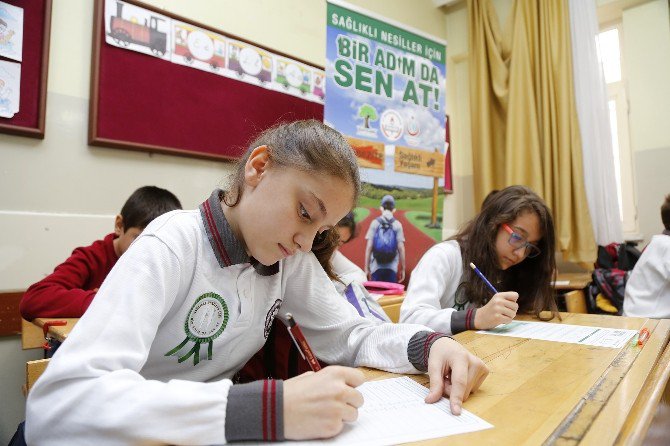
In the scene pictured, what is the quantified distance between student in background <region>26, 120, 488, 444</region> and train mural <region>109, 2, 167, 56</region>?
157 cm

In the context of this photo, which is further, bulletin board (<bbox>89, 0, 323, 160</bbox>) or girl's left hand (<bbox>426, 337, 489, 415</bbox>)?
bulletin board (<bbox>89, 0, 323, 160</bbox>)

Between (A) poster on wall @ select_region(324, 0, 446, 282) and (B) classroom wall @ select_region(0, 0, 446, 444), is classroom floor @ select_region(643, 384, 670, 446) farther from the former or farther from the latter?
(B) classroom wall @ select_region(0, 0, 446, 444)

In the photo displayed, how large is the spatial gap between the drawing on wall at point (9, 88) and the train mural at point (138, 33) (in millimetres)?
416

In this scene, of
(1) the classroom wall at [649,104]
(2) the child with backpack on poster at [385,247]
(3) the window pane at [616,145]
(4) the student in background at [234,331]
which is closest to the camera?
(4) the student in background at [234,331]

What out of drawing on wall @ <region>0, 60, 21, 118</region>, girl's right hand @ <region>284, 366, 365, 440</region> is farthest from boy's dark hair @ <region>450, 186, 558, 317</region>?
drawing on wall @ <region>0, 60, 21, 118</region>

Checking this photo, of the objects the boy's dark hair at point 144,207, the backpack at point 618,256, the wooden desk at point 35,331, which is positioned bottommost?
the wooden desk at point 35,331

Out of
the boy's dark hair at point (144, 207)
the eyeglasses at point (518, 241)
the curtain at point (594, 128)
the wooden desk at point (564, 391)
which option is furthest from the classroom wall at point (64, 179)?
the curtain at point (594, 128)

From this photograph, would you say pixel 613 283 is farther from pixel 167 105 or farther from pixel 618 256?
pixel 167 105

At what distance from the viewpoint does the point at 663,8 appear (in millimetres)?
2877

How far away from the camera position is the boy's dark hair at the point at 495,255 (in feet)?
4.91

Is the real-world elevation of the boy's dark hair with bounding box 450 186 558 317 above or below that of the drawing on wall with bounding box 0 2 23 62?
below

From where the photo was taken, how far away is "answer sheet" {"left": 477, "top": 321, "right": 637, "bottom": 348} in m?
1.01

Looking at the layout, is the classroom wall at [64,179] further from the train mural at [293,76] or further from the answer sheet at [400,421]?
the answer sheet at [400,421]

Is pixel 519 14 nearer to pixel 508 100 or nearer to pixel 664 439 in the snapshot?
pixel 508 100
